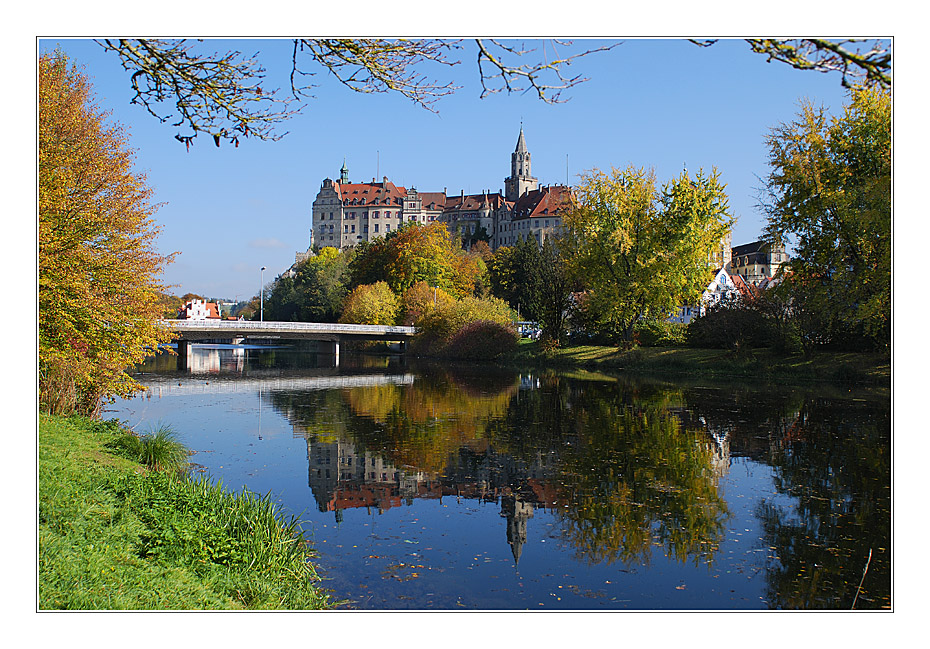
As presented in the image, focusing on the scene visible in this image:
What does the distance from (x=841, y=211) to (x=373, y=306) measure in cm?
4286

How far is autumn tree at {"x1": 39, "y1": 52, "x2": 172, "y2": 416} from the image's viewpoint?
11547 mm

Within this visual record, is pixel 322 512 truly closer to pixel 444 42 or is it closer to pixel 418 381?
pixel 444 42

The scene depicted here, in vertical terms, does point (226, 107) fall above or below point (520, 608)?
above

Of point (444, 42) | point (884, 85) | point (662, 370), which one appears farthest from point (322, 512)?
point (662, 370)

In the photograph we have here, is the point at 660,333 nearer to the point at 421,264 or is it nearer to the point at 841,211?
the point at 841,211

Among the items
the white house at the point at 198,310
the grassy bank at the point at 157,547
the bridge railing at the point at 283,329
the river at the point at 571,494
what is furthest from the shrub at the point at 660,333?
the white house at the point at 198,310

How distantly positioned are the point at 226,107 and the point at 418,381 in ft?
91.9

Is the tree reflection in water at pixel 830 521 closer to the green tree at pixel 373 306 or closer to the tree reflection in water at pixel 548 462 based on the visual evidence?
the tree reflection in water at pixel 548 462

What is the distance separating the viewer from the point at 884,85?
5.73m

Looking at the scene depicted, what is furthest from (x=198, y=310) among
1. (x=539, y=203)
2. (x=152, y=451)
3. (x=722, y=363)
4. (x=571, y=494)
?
(x=571, y=494)

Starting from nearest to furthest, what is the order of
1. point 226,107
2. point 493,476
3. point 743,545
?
point 226,107 < point 743,545 < point 493,476

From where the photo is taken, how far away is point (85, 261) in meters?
12.5

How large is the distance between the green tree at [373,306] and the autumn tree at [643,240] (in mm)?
25151

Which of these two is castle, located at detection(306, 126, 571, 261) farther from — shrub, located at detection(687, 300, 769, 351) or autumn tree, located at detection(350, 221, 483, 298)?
shrub, located at detection(687, 300, 769, 351)
